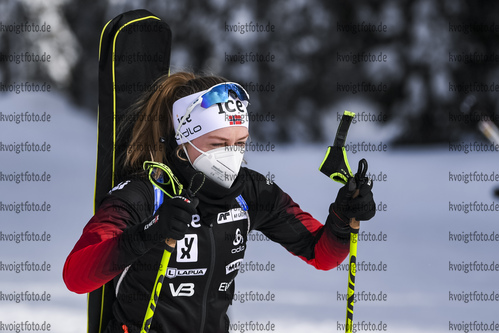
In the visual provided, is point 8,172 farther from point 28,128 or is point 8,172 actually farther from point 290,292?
point 290,292

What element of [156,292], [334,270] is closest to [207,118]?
[156,292]

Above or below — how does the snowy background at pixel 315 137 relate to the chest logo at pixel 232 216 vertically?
above

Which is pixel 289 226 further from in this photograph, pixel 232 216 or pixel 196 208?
pixel 196 208

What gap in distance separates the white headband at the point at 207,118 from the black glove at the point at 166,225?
385mm

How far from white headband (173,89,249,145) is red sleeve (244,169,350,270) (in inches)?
13.4

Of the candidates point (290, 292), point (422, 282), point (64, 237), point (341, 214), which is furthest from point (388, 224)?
point (341, 214)

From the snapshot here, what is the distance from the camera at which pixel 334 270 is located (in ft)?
14.0

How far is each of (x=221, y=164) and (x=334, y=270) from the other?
234 cm

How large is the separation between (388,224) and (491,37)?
413cm

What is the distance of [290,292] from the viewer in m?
3.82

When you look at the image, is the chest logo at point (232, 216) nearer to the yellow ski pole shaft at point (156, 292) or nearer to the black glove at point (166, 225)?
the yellow ski pole shaft at point (156, 292)

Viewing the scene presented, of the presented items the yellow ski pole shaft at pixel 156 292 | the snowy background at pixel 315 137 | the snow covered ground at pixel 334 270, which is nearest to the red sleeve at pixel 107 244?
the yellow ski pole shaft at pixel 156 292

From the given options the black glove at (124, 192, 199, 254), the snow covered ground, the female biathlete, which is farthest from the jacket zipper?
the snow covered ground

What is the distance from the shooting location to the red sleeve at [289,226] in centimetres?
240
